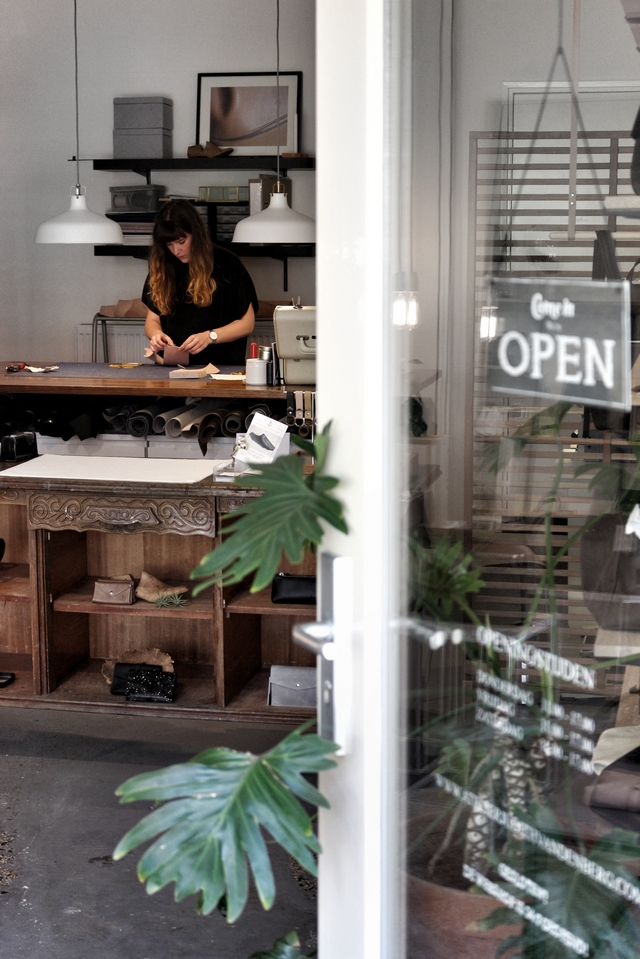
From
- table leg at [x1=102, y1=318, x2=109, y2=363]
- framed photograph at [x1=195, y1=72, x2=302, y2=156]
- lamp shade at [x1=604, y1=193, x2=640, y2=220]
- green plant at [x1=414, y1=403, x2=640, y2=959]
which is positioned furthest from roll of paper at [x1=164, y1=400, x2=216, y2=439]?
lamp shade at [x1=604, y1=193, x2=640, y2=220]

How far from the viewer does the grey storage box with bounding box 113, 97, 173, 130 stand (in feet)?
22.6

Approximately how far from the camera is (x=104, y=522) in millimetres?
3303

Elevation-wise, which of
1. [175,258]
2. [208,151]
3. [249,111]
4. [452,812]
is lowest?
[452,812]

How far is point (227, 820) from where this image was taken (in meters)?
1.22

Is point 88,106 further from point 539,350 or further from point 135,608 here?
point 539,350

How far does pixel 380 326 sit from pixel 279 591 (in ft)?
6.37

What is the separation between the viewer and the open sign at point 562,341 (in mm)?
971

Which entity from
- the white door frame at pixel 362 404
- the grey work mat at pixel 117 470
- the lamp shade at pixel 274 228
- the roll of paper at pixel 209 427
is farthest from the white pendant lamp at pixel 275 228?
the white door frame at pixel 362 404

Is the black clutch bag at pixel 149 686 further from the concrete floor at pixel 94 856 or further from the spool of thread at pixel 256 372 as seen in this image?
the spool of thread at pixel 256 372

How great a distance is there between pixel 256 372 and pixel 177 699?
168 cm

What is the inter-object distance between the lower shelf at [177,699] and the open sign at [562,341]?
7.81ft

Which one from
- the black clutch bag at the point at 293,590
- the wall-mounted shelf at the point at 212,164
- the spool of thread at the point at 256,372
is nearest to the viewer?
the black clutch bag at the point at 293,590

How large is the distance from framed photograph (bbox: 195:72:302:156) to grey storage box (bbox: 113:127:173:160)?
0.23 meters

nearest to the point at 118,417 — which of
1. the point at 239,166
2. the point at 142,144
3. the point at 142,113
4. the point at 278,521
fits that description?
the point at 239,166
